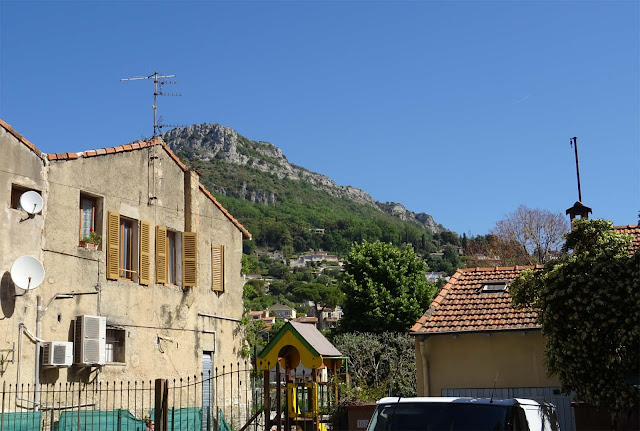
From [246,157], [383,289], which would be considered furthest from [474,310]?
[246,157]

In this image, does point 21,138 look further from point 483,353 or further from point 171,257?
point 483,353

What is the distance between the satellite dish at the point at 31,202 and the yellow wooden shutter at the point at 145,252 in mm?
3962

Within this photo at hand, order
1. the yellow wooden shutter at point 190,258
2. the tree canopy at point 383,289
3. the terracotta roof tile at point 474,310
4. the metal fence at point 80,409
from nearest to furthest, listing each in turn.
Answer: the metal fence at point 80,409 → the terracotta roof tile at point 474,310 → the yellow wooden shutter at point 190,258 → the tree canopy at point 383,289

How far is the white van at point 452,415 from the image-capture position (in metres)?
9.57

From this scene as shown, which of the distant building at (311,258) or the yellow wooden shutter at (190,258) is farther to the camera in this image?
the distant building at (311,258)

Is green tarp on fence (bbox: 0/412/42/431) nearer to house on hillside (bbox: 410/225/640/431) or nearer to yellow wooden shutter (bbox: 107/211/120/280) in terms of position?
yellow wooden shutter (bbox: 107/211/120/280)

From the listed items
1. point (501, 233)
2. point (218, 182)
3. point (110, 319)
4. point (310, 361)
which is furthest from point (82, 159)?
point (218, 182)

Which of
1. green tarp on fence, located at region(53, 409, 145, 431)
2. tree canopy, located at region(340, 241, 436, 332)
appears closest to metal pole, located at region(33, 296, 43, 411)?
green tarp on fence, located at region(53, 409, 145, 431)

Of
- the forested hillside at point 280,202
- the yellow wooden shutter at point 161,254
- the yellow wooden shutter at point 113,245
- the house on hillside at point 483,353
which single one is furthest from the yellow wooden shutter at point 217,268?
the forested hillside at point 280,202

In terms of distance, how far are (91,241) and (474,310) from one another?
995 centimetres

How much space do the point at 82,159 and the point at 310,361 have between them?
7.95 m

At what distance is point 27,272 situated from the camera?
16.5 metres

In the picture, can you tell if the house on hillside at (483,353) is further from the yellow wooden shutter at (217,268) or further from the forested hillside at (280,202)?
the forested hillside at (280,202)

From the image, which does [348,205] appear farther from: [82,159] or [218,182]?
[82,159]
